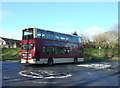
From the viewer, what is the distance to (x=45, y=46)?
55.2ft

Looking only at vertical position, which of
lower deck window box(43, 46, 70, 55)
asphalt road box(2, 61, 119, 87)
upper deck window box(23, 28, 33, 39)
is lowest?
asphalt road box(2, 61, 119, 87)

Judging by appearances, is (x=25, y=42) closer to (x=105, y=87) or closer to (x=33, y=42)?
(x=33, y=42)

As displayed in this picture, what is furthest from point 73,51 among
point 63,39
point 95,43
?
point 95,43

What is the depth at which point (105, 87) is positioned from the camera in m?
7.24

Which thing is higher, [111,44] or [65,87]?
[111,44]

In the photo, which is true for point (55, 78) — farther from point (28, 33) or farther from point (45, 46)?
point (28, 33)

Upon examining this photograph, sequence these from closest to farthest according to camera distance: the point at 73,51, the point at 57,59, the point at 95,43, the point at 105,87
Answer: the point at 105,87
the point at 57,59
the point at 73,51
the point at 95,43

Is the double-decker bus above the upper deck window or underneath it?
underneath

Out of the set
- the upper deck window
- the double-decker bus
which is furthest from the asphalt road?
the upper deck window

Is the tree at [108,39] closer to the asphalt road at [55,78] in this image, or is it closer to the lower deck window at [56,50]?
the lower deck window at [56,50]

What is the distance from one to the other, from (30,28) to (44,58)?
3.65 m

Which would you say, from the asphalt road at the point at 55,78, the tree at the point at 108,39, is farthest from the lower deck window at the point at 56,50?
the tree at the point at 108,39

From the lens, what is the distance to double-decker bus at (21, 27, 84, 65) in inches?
625

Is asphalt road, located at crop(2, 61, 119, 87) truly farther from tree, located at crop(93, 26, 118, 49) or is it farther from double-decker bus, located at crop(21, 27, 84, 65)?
tree, located at crop(93, 26, 118, 49)
